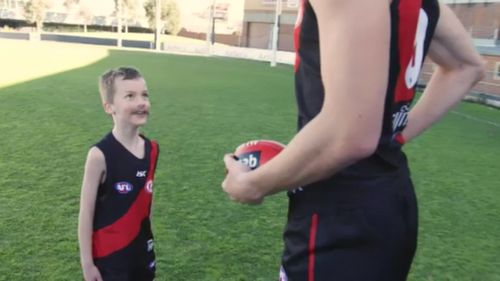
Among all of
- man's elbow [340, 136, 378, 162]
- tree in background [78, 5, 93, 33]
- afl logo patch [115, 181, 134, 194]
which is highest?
man's elbow [340, 136, 378, 162]

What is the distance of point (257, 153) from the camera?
146cm

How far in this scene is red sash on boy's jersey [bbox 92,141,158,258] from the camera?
2.50 m

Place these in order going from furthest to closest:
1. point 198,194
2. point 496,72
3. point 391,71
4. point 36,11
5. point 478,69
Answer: point 36,11 < point 496,72 < point 198,194 < point 478,69 < point 391,71

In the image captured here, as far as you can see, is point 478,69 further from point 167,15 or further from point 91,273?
point 167,15

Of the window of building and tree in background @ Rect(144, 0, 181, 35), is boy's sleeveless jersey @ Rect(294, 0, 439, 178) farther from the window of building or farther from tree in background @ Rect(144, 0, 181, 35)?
tree in background @ Rect(144, 0, 181, 35)

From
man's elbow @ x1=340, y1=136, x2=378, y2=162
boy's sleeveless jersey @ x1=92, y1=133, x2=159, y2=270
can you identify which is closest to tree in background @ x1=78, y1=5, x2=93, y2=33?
boy's sleeveless jersey @ x1=92, y1=133, x2=159, y2=270

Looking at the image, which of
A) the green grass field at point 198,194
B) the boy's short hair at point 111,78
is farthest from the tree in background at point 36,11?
the boy's short hair at point 111,78

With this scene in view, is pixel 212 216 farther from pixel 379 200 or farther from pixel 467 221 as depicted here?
pixel 379 200

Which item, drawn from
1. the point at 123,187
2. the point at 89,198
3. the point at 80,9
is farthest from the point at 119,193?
the point at 80,9

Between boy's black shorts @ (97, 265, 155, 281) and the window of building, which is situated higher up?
boy's black shorts @ (97, 265, 155, 281)

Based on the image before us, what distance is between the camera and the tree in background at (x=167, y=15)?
5812 cm

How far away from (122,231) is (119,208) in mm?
111

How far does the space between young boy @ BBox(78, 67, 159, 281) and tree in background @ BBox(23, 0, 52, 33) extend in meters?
54.9

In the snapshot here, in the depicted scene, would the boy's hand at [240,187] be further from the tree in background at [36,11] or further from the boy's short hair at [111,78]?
the tree in background at [36,11]
